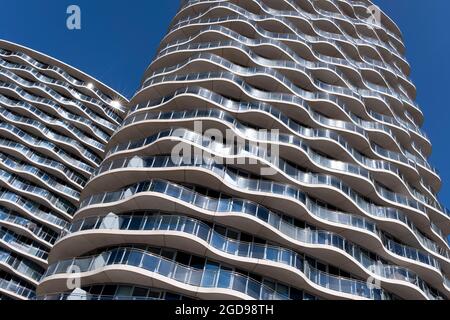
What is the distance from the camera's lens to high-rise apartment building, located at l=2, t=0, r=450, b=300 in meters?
22.4

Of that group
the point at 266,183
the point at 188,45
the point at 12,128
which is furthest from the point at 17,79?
the point at 266,183

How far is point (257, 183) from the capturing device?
2627cm

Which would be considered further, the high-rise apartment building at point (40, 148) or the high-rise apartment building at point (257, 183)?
the high-rise apartment building at point (40, 148)

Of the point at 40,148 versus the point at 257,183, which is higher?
the point at 40,148

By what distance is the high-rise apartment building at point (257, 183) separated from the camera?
22.4m

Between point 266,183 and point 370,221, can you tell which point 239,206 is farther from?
point 370,221

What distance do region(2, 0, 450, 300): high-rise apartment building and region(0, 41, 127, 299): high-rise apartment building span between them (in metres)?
16.6

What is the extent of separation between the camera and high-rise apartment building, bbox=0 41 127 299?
1593 inches

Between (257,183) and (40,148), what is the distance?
31.6 meters

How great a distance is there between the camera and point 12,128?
4919 centimetres

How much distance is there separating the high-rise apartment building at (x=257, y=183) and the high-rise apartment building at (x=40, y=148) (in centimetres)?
1656

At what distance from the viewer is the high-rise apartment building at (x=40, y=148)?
40469 millimetres

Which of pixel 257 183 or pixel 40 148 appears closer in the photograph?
pixel 257 183

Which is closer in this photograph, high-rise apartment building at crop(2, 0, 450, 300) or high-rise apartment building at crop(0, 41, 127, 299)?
high-rise apartment building at crop(2, 0, 450, 300)
